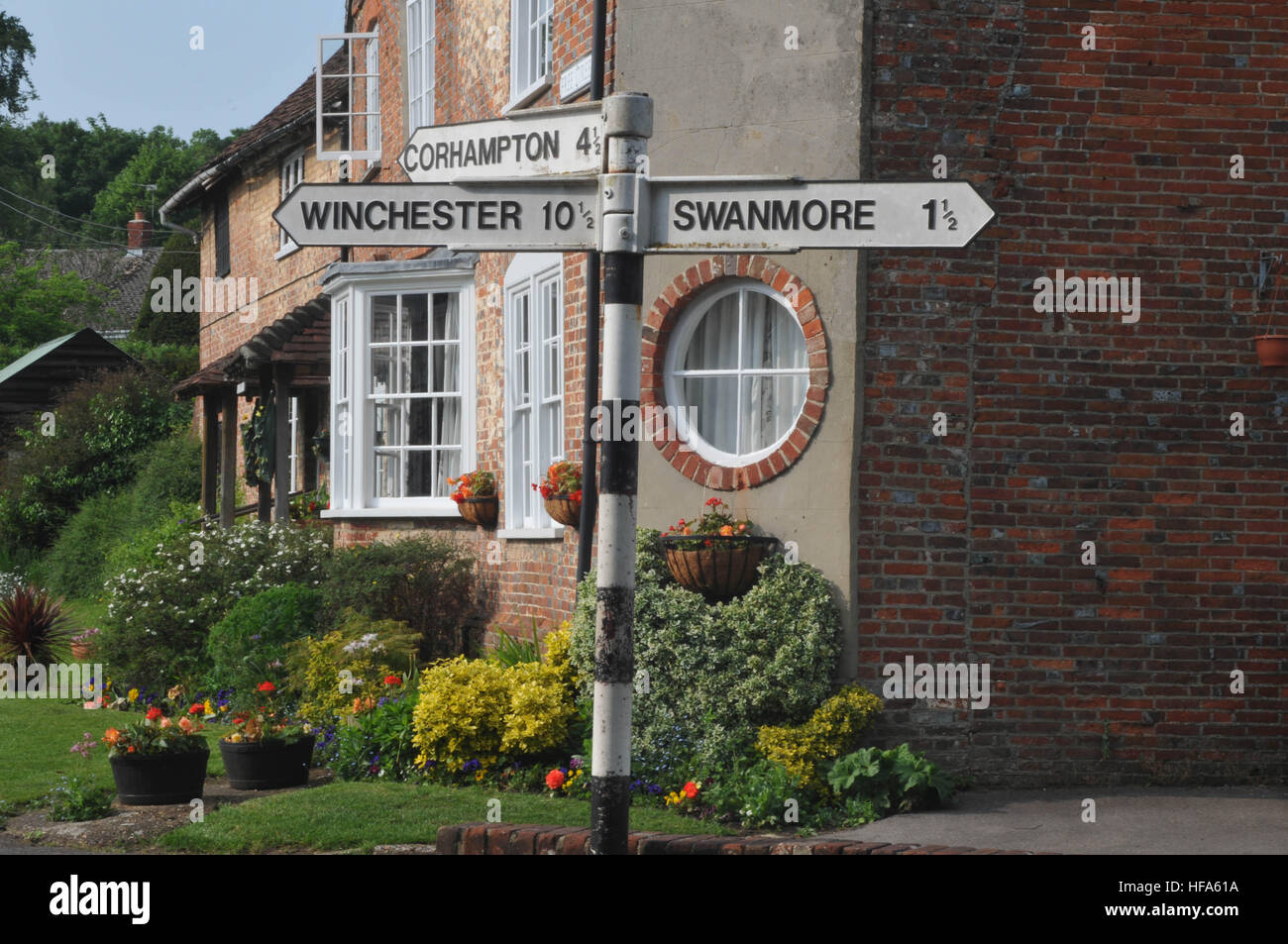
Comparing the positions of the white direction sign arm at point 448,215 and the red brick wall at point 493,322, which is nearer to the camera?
the white direction sign arm at point 448,215

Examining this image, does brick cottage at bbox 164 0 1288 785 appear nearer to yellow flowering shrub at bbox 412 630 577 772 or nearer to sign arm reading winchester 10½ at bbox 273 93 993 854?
yellow flowering shrub at bbox 412 630 577 772

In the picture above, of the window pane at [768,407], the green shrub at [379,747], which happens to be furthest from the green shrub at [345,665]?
the window pane at [768,407]

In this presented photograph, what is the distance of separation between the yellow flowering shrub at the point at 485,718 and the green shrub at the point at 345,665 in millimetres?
1222

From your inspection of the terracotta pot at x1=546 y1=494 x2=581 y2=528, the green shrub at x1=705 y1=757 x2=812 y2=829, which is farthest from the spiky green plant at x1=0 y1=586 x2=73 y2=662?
the green shrub at x1=705 y1=757 x2=812 y2=829

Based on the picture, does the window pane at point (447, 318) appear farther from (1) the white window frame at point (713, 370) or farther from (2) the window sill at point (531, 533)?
(1) the white window frame at point (713, 370)

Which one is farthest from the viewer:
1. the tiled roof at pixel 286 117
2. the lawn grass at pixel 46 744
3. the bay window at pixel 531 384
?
the tiled roof at pixel 286 117

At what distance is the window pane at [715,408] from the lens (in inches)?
368

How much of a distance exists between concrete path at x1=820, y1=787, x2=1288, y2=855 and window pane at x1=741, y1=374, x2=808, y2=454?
2.60m

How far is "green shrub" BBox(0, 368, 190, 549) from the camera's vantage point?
25.6m

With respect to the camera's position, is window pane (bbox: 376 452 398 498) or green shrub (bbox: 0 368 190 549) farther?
green shrub (bbox: 0 368 190 549)

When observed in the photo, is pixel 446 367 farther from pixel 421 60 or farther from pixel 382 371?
pixel 421 60

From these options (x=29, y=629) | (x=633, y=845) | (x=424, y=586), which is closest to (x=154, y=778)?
(x=424, y=586)
